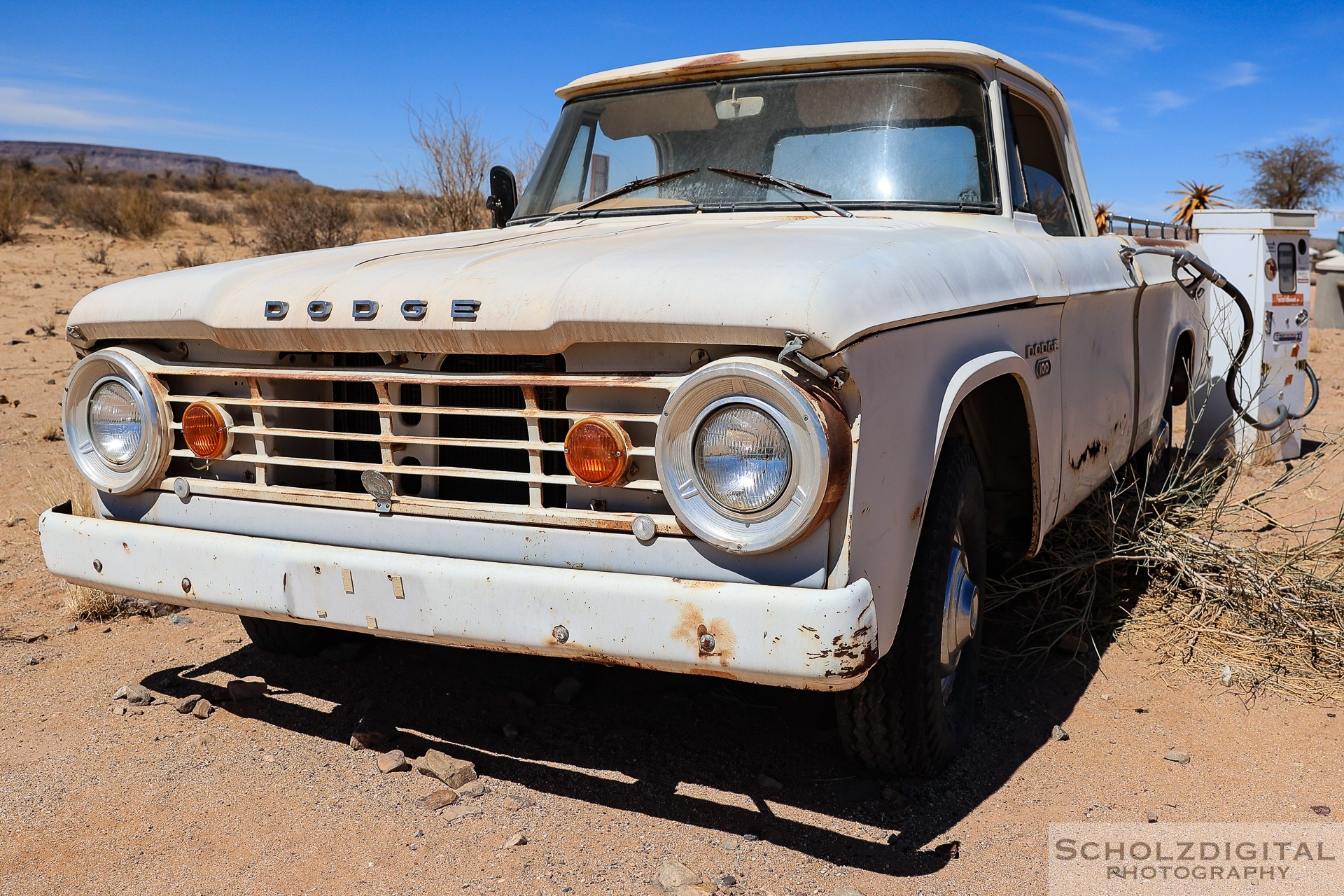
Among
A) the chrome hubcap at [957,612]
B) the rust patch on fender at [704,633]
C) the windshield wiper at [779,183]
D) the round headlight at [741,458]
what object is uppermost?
the windshield wiper at [779,183]

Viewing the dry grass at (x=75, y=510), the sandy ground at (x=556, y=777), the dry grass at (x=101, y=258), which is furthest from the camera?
the dry grass at (x=101, y=258)

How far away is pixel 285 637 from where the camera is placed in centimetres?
354

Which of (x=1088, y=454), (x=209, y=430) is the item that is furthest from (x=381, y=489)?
(x=1088, y=454)

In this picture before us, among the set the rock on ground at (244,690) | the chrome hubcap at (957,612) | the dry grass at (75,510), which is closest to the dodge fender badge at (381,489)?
the dry grass at (75,510)

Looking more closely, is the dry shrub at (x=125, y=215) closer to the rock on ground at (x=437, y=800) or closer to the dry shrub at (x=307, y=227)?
the dry shrub at (x=307, y=227)

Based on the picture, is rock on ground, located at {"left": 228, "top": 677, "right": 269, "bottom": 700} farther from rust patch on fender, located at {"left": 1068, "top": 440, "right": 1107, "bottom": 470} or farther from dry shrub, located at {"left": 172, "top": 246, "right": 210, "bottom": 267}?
dry shrub, located at {"left": 172, "top": 246, "right": 210, "bottom": 267}

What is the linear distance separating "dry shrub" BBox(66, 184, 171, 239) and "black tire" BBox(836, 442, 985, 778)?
19.5 m

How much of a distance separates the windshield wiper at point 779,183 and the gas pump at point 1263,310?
4.20m

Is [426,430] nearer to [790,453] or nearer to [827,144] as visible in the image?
[790,453]

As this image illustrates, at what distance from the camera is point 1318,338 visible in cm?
1216

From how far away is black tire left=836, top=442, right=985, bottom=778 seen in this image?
2.46 m

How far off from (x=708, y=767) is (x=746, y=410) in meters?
1.16

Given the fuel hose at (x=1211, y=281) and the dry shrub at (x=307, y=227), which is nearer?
the fuel hose at (x=1211, y=281)

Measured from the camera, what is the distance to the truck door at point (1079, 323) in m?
3.30
